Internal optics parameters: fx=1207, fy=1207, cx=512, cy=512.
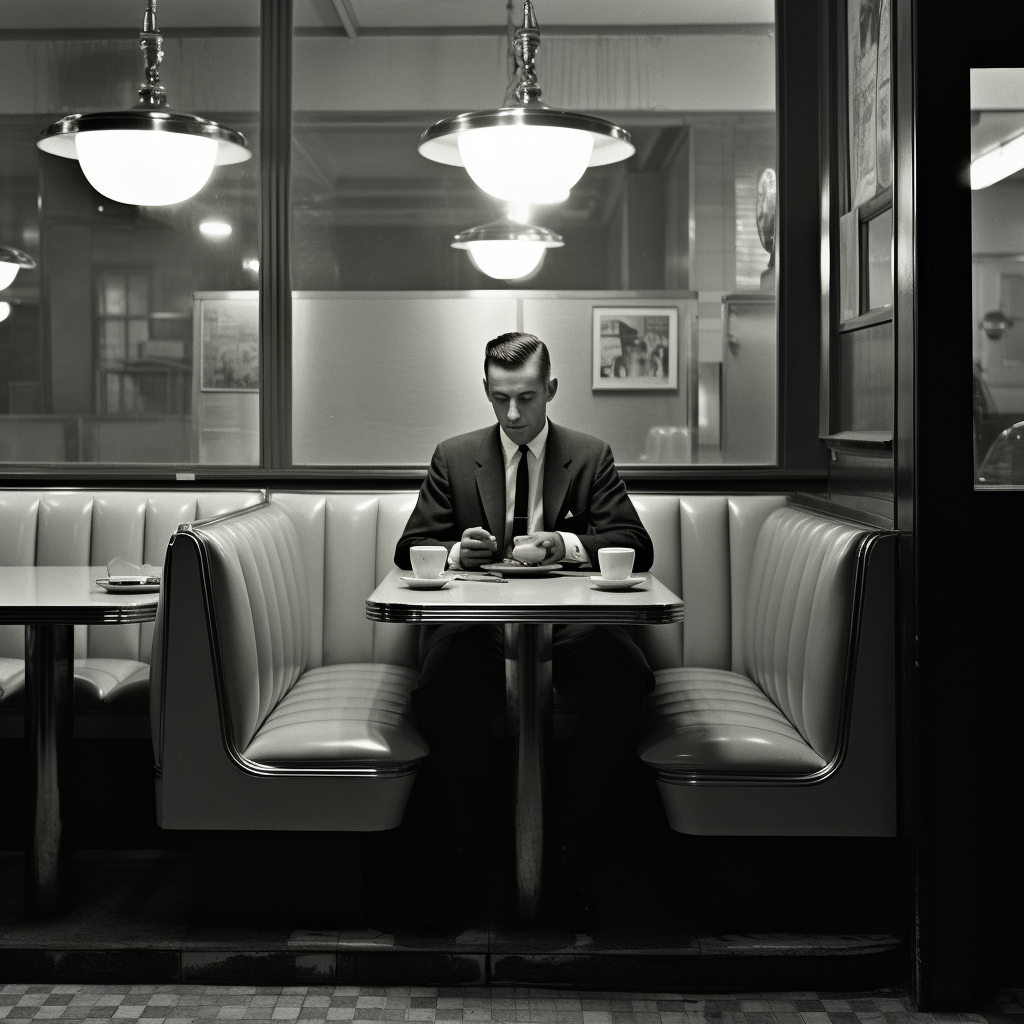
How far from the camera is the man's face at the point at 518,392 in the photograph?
313 centimetres

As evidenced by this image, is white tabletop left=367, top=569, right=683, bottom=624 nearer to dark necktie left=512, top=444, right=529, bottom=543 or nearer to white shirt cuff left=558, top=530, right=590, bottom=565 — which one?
white shirt cuff left=558, top=530, right=590, bottom=565

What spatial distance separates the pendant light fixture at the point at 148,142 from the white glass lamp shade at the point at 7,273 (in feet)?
2.73

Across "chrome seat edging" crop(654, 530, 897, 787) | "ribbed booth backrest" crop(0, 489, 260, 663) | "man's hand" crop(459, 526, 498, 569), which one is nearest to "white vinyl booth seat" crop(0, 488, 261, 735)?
"ribbed booth backrest" crop(0, 489, 260, 663)

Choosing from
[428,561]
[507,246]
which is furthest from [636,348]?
[428,561]

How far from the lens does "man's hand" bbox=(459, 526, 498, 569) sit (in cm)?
284

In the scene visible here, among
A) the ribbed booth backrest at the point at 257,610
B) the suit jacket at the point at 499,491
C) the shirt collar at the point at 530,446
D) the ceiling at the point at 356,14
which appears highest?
the ceiling at the point at 356,14

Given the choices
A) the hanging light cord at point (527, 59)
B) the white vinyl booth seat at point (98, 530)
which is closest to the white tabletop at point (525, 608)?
the hanging light cord at point (527, 59)

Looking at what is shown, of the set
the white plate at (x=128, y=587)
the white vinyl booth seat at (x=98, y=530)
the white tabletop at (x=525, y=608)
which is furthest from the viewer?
the white vinyl booth seat at (x=98, y=530)

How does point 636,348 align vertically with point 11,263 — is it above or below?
below

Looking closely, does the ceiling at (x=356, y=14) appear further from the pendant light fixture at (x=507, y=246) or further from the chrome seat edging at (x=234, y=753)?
the chrome seat edging at (x=234, y=753)

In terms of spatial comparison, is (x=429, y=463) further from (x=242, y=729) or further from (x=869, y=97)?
(x=869, y=97)

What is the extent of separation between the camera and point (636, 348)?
3.72 metres

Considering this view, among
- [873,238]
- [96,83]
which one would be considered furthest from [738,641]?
[96,83]

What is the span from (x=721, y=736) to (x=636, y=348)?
1465 millimetres
